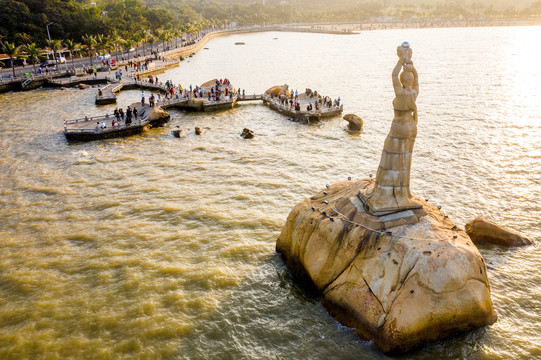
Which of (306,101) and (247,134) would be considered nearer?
(247,134)

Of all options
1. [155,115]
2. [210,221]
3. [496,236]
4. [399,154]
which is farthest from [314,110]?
[399,154]

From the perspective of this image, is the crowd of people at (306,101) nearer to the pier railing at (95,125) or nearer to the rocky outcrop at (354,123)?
the rocky outcrop at (354,123)

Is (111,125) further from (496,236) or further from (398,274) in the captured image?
(496,236)

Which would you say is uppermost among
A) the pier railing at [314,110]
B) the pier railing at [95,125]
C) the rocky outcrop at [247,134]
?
the pier railing at [95,125]

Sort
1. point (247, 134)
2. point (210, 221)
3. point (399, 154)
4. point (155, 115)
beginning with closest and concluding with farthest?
point (399, 154) < point (210, 221) < point (247, 134) < point (155, 115)

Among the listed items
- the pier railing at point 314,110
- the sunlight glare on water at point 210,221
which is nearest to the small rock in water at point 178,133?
the sunlight glare on water at point 210,221

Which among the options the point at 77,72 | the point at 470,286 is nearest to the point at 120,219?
the point at 470,286

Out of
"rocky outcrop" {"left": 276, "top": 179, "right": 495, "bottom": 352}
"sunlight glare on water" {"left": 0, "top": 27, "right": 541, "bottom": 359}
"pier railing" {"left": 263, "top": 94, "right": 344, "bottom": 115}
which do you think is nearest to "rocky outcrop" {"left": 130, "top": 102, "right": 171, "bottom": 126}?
"sunlight glare on water" {"left": 0, "top": 27, "right": 541, "bottom": 359}

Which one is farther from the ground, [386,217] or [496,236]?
[386,217]
